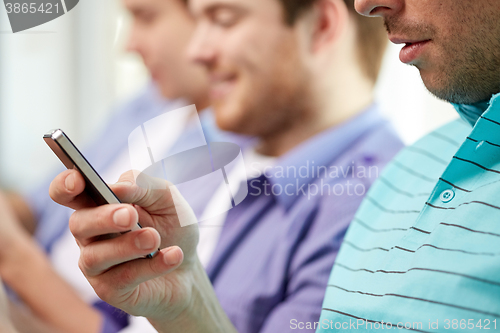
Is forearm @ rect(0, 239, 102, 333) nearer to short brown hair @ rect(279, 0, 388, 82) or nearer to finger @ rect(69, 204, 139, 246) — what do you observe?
finger @ rect(69, 204, 139, 246)

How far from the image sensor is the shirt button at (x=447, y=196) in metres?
0.39

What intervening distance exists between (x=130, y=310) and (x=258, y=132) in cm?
42

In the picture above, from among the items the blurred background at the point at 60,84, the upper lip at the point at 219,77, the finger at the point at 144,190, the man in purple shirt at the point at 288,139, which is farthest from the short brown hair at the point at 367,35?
the blurred background at the point at 60,84

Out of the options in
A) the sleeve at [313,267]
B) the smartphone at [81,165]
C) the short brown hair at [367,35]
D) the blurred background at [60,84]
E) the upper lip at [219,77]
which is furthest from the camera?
the blurred background at [60,84]

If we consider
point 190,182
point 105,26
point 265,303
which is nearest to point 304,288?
point 265,303

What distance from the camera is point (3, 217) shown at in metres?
0.85

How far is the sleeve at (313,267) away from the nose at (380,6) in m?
0.25

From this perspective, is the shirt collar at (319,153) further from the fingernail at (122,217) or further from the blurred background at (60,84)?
the blurred background at (60,84)

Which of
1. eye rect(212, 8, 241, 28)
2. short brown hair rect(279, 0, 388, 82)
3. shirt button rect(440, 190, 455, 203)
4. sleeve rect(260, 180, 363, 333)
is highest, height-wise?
eye rect(212, 8, 241, 28)

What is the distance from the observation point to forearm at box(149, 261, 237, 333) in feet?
1.43

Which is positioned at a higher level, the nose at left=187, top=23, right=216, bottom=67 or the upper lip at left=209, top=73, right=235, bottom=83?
the nose at left=187, top=23, right=216, bottom=67

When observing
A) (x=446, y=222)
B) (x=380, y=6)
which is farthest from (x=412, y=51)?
(x=446, y=222)

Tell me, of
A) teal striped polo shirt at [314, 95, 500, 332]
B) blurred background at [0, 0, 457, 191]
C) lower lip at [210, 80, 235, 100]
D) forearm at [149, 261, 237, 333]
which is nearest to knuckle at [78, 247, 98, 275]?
forearm at [149, 261, 237, 333]

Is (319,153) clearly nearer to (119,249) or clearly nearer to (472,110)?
(472,110)
